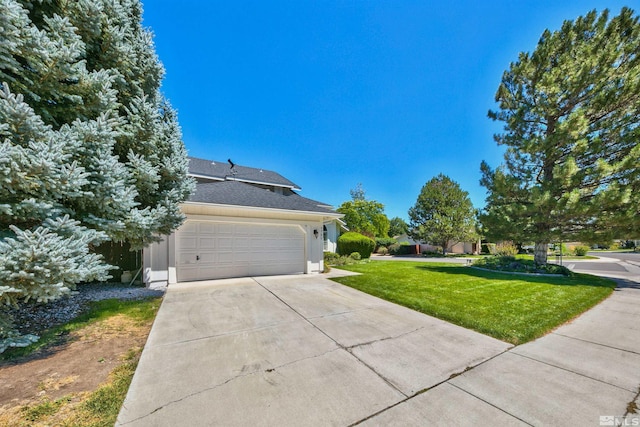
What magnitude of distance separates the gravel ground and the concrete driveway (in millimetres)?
1613

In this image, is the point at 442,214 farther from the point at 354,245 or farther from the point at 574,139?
the point at 574,139

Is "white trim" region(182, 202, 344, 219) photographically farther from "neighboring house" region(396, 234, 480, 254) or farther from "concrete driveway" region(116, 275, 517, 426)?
"neighboring house" region(396, 234, 480, 254)

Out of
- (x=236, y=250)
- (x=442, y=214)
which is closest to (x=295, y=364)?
(x=236, y=250)

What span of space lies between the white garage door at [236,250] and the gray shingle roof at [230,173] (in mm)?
7344

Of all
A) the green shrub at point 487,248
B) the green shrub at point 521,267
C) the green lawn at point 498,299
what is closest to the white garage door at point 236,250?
the green lawn at point 498,299

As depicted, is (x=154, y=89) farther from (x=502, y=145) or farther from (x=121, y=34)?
(x=502, y=145)

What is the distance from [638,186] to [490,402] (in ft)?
37.8

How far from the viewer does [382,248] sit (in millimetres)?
29281

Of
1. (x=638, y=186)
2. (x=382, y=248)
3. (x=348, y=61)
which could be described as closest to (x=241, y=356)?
(x=348, y=61)

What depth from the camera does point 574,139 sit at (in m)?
9.30

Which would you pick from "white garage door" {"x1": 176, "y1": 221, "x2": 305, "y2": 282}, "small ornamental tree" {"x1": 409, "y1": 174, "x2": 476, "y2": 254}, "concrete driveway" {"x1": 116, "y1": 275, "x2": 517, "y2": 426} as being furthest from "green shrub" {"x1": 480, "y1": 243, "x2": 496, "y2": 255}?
"concrete driveway" {"x1": 116, "y1": 275, "x2": 517, "y2": 426}

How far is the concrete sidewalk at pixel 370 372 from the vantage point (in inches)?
83.9

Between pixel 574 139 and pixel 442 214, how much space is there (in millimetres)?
18731

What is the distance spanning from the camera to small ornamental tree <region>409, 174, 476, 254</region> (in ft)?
85.6
